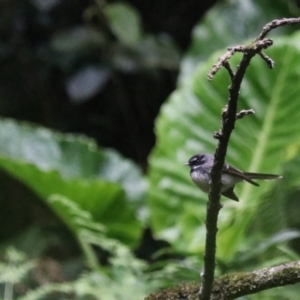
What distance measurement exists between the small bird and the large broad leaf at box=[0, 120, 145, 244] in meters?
1.43

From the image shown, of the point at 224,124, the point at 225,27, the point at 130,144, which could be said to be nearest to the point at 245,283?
the point at 224,124

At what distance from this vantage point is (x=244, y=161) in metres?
2.45

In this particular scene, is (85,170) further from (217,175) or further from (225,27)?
(217,175)

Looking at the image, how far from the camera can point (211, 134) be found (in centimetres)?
251

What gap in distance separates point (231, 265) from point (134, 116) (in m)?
2.27

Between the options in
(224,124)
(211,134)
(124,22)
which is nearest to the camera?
(224,124)

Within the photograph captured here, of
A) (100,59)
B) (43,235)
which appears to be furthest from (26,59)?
(43,235)

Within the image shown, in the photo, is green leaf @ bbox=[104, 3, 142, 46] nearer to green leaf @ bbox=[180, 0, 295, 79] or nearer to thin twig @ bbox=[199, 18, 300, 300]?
green leaf @ bbox=[180, 0, 295, 79]

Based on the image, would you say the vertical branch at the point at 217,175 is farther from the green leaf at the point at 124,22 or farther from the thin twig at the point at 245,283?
the green leaf at the point at 124,22

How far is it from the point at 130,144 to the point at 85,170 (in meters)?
1.11

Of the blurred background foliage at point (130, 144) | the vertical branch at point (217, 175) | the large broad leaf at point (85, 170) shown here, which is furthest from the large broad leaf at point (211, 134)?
the vertical branch at point (217, 175)

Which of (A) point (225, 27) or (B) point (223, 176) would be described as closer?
(B) point (223, 176)

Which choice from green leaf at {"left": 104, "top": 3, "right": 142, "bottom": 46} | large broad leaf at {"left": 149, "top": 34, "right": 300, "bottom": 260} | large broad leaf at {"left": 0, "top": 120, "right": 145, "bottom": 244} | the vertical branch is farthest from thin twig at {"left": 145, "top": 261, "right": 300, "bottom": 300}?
green leaf at {"left": 104, "top": 3, "right": 142, "bottom": 46}

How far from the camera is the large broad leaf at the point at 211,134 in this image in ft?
7.81
